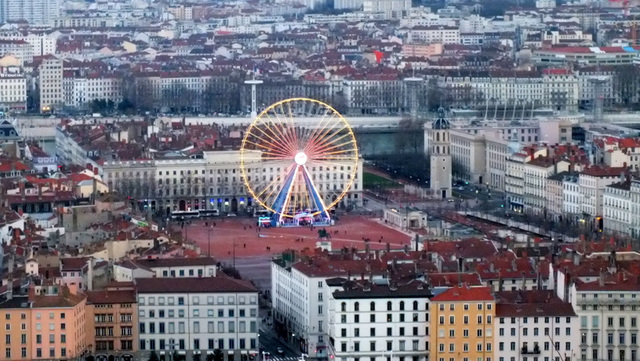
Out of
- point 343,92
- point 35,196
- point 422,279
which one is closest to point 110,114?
point 343,92

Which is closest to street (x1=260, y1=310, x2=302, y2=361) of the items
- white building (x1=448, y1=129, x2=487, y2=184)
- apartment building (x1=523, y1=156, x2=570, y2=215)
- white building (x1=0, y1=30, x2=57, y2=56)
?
apartment building (x1=523, y1=156, x2=570, y2=215)

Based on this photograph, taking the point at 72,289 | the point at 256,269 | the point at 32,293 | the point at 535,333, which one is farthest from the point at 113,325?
the point at 256,269

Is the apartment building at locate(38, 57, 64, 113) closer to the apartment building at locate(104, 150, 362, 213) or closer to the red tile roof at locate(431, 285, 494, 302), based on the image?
the apartment building at locate(104, 150, 362, 213)

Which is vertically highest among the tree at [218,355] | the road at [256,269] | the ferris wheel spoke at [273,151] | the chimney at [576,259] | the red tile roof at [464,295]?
the ferris wheel spoke at [273,151]

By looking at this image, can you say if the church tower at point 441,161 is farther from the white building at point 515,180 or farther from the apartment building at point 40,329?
the apartment building at point 40,329

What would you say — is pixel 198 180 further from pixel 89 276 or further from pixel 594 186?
pixel 89 276

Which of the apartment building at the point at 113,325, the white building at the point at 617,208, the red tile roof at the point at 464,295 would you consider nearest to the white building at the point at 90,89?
the white building at the point at 617,208
